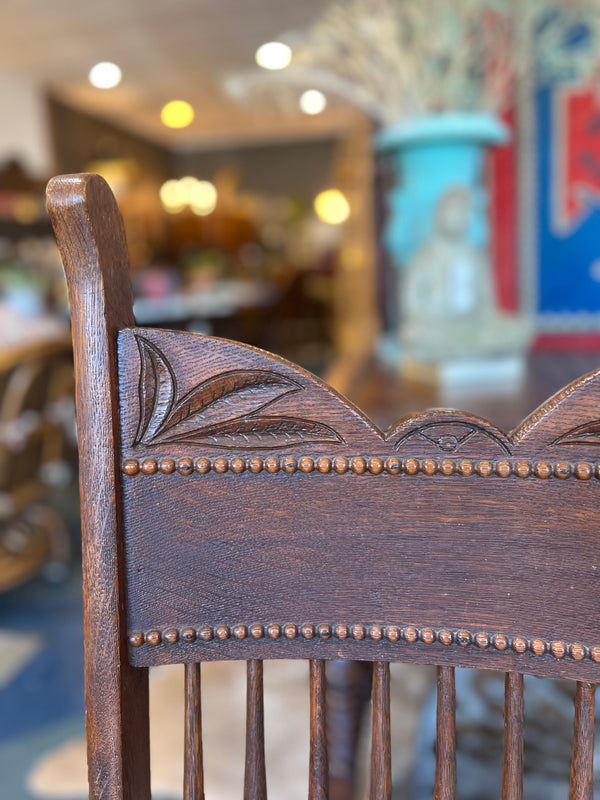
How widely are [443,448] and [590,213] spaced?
1.42m

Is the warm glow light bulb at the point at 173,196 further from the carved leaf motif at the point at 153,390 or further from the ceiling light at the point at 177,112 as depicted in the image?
the carved leaf motif at the point at 153,390

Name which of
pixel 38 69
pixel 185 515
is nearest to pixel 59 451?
pixel 185 515

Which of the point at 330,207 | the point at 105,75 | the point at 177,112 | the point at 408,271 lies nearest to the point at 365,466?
the point at 408,271

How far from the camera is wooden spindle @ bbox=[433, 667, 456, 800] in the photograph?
371mm

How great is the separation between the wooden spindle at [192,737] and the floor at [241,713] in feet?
1.35

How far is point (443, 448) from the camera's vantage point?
1.11ft

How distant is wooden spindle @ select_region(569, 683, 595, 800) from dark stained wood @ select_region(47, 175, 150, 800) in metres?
0.23

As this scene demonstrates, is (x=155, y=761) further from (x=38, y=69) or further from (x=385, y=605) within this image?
A: (x=38, y=69)

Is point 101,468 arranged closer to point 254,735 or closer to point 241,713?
point 254,735

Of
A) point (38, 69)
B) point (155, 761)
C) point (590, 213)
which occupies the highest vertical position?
point (38, 69)

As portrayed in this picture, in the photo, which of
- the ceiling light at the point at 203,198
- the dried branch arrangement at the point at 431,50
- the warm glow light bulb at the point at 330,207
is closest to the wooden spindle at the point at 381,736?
the dried branch arrangement at the point at 431,50

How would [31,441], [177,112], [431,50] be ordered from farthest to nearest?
[177,112] → [31,441] → [431,50]

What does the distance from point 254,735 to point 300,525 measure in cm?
13

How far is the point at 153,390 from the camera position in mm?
348
